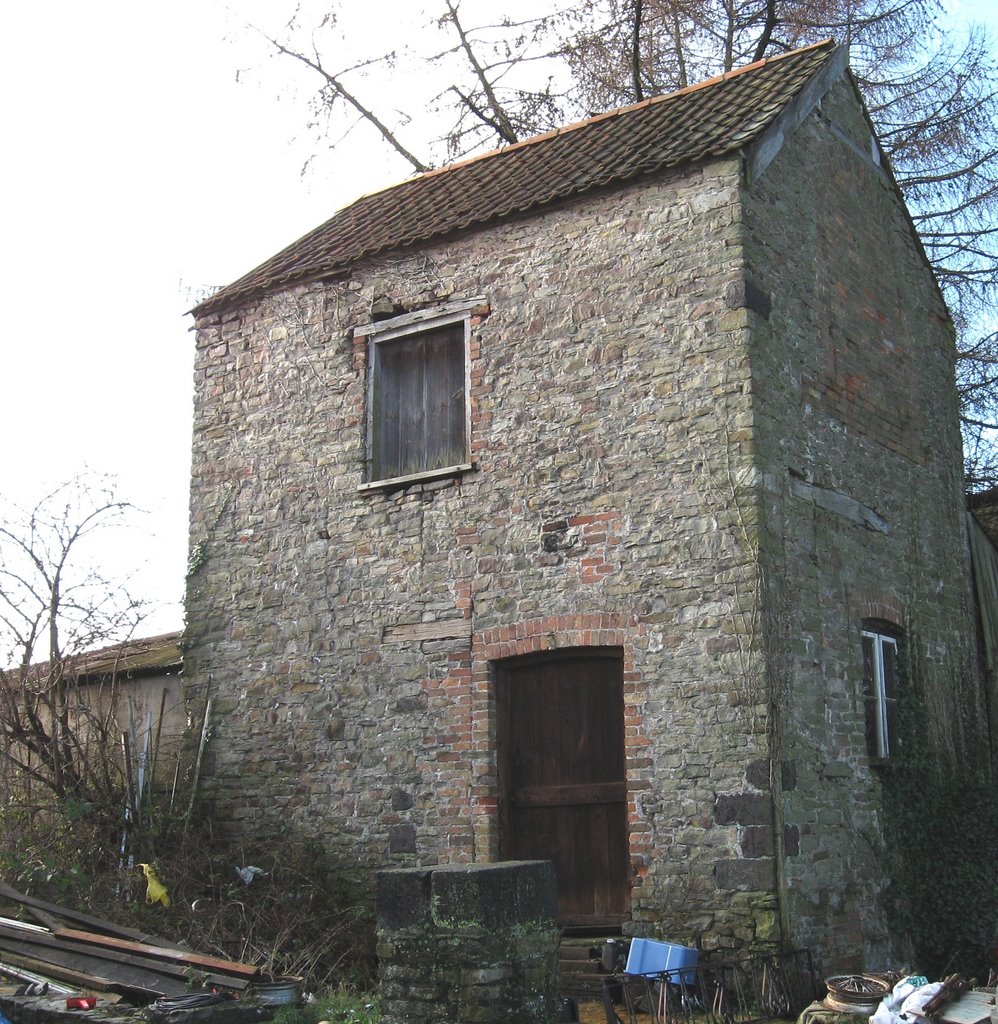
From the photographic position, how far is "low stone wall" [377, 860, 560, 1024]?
18.8 feet

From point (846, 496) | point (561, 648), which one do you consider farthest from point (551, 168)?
point (561, 648)

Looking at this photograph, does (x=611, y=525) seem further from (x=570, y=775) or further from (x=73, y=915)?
(x=73, y=915)

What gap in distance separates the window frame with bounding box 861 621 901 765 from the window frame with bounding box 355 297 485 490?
11.9 ft

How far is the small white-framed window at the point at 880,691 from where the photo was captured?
9.75m

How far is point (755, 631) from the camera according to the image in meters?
8.37

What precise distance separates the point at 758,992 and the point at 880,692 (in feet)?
10.1

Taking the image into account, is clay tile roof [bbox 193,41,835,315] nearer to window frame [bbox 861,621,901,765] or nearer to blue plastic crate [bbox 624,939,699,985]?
window frame [bbox 861,621,901,765]

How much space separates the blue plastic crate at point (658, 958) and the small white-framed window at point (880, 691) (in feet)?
8.58

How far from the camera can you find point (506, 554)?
959 centimetres

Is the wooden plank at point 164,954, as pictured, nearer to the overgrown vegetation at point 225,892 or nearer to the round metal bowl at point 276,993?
the round metal bowl at point 276,993

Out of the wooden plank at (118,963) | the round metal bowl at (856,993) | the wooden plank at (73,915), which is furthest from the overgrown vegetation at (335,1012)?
the round metal bowl at (856,993)

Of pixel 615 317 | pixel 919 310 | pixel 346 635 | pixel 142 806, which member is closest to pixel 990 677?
pixel 919 310

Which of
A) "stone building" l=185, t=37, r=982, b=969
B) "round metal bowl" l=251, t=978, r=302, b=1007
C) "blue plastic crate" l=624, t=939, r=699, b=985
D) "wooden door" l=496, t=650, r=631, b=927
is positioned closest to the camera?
"round metal bowl" l=251, t=978, r=302, b=1007

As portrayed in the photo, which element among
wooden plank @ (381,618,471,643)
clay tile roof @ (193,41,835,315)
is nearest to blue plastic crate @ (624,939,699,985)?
wooden plank @ (381,618,471,643)
